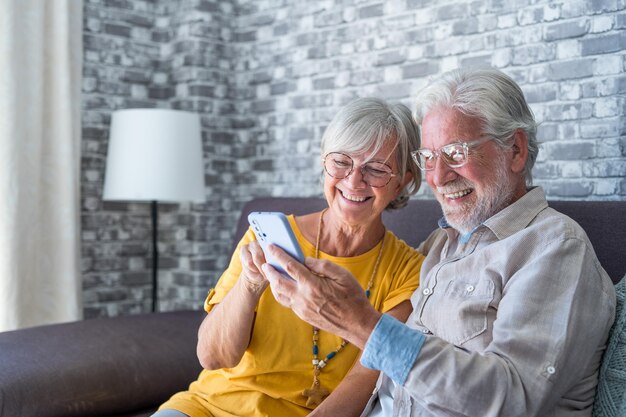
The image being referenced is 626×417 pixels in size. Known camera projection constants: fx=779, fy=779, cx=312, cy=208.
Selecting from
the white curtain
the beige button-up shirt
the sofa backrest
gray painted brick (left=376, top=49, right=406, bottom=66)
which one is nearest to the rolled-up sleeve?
the beige button-up shirt

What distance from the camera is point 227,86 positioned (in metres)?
3.56

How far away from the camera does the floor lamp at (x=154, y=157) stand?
3.06 meters

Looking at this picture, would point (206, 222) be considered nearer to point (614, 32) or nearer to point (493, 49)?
point (493, 49)

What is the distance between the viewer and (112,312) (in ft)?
11.6

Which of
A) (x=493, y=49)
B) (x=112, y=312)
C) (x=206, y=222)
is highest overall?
(x=493, y=49)

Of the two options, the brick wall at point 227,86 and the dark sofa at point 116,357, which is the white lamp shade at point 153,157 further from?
the dark sofa at point 116,357

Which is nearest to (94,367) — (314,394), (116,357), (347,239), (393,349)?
(116,357)

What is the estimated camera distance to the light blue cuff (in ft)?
4.45

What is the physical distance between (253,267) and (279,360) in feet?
0.97

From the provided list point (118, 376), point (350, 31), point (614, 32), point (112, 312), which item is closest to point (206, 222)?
point (112, 312)

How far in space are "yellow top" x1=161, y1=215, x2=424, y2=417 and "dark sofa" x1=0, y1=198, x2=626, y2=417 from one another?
13.2 inches

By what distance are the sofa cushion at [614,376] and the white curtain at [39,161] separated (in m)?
2.29

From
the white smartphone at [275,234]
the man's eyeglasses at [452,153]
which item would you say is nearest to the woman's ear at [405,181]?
the man's eyeglasses at [452,153]

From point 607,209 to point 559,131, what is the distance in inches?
24.0
